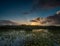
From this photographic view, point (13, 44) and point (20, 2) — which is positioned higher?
point (20, 2)

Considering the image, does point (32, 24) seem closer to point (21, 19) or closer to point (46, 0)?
point (21, 19)

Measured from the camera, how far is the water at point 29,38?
83.0 inches

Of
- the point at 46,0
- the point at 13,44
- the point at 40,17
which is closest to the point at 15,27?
the point at 13,44

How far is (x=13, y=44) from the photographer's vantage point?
6.92 feet

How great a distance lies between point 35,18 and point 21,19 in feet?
0.68

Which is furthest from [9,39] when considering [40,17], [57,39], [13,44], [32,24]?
[57,39]

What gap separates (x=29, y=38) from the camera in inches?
84.0

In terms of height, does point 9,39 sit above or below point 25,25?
below

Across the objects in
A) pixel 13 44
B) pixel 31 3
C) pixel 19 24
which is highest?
pixel 31 3

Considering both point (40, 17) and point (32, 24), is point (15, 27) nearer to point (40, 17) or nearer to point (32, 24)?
point (32, 24)

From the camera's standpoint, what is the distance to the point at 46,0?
2.22 meters

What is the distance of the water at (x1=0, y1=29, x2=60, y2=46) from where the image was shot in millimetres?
2109

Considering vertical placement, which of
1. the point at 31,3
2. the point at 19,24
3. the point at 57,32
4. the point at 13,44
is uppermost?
the point at 31,3

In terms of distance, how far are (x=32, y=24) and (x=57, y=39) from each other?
0.43 m
